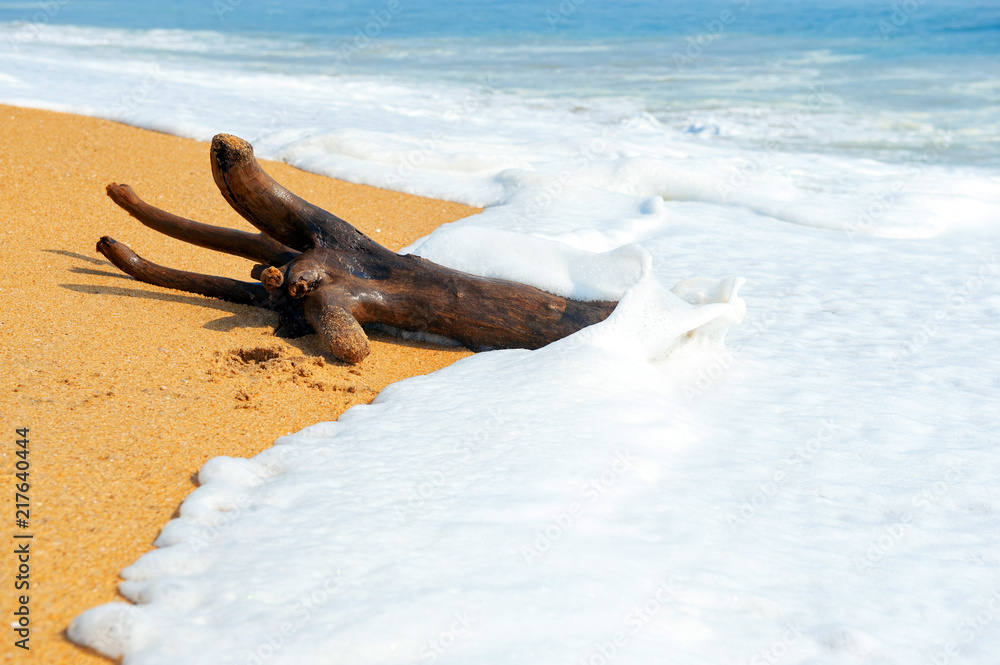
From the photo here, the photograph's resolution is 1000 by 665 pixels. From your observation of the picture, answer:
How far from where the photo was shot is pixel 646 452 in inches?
100

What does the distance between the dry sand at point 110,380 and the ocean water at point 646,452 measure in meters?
0.12

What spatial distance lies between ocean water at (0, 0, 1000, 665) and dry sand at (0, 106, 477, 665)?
120 mm

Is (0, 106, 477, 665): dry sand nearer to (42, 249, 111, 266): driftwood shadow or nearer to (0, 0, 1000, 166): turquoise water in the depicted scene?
(42, 249, 111, 266): driftwood shadow

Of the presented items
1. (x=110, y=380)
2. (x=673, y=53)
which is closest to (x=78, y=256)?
(x=110, y=380)

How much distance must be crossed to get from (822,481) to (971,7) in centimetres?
2943

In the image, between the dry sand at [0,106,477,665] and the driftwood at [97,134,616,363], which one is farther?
the driftwood at [97,134,616,363]

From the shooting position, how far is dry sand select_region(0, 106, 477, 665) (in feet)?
6.27

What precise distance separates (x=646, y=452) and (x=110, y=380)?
1.91 meters

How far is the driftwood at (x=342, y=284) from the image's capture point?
3102mm

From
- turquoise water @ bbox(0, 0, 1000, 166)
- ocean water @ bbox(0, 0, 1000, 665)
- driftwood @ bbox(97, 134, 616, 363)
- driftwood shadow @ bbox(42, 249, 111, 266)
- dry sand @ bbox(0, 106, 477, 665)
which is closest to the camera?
ocean water @ bbox(0, 0, 1000, 665)

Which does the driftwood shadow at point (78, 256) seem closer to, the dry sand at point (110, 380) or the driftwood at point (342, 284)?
the dry sand at point (110, 380)

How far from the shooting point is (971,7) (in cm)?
2531

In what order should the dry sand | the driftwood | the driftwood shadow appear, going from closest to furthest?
the dry sand
the driftwood
the driftwood shadow

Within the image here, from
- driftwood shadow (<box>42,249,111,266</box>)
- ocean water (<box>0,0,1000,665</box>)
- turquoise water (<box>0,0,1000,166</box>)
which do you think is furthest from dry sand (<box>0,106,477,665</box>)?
turquoise water (<box>0,0,1000,166</box>)
